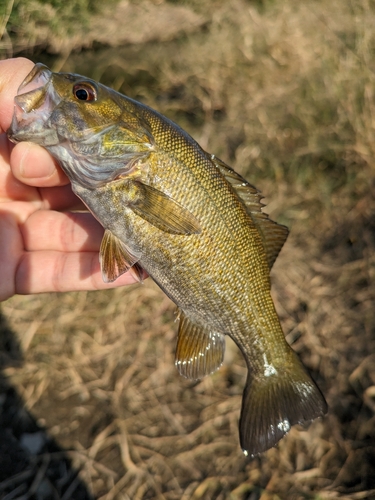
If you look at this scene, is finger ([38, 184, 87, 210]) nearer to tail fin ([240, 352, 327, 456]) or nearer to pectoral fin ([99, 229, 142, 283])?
pectoral fin ([99, 229, 142, 283])

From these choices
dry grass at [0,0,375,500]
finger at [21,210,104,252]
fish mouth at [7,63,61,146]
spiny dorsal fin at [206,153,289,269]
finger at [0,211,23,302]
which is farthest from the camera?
dry grass at [0,0,375,500]

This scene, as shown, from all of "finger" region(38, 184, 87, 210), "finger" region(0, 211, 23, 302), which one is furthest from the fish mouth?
"finger" region(38, 184, 87, 210)

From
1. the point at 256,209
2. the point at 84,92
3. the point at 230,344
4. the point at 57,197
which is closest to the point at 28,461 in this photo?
the point at 230,344

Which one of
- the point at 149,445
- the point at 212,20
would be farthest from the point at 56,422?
the point at 212,20

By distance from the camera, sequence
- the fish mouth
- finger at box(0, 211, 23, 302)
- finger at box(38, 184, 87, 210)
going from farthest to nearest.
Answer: finger at box(38, 184, 87, 210), finger at box(0, 211, 23, 302), the fish mouth

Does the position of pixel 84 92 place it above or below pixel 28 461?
above

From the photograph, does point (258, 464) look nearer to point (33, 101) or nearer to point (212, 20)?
point (33, 101)

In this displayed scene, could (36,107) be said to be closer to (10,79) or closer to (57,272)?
(10,79)

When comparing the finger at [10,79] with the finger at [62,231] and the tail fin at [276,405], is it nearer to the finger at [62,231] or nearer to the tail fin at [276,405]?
the finger at [62,231]
